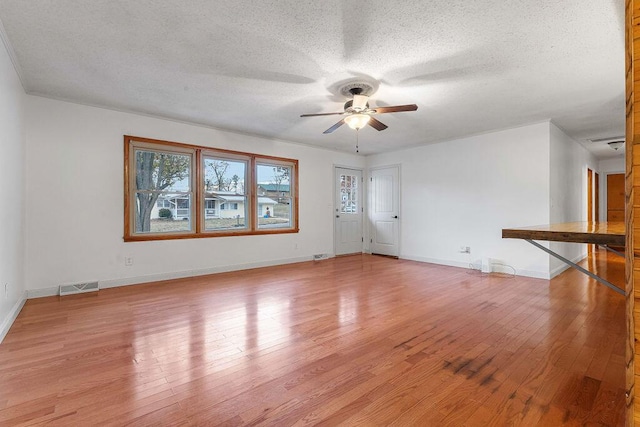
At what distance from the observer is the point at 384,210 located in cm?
679

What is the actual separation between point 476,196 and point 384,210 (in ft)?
6.81

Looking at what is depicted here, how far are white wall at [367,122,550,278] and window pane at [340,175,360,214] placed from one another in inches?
44.4

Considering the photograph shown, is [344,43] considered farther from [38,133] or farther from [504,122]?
[38,133]

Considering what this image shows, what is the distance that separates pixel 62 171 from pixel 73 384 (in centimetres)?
305

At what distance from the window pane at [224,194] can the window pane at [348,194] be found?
97.1 inches

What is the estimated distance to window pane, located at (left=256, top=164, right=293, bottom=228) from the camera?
218 inches

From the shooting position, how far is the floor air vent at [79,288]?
362cm

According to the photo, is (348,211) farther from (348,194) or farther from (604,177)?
(604,177)

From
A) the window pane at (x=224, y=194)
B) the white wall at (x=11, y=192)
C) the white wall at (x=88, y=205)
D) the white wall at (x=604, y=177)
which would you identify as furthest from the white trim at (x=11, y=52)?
the white wall at (x=604, y=177)

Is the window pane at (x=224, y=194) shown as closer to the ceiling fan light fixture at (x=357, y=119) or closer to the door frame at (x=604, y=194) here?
the ceiling fan light fixture at (x=357, y=119)

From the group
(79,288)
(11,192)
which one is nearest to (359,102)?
(11,192)

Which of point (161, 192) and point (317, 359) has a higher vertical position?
point (161, 192)

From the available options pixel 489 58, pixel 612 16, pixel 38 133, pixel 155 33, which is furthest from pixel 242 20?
pixel 38 133

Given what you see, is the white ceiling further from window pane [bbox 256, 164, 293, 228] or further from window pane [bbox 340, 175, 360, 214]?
window pane [bbox 340, 175, 360, 214]
